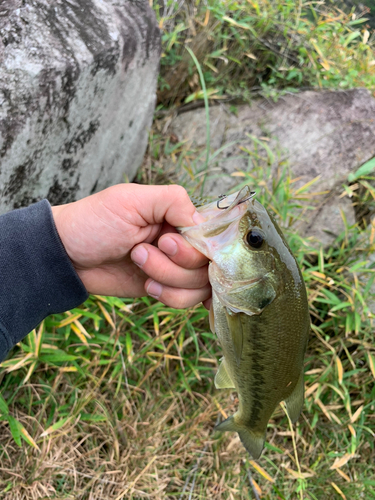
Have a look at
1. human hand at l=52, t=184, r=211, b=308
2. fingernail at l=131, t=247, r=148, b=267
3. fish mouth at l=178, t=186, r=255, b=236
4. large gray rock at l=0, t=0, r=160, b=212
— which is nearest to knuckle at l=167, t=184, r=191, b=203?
human hand at l=52, t=184, r=211, b=308

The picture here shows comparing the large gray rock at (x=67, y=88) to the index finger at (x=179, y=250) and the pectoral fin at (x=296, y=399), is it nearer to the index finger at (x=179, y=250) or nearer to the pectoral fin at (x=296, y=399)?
the index finger at (x=179, y=250)

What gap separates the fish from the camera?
152 cm

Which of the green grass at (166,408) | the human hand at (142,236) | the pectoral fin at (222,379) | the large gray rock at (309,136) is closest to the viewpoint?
the human hand at (142,236)

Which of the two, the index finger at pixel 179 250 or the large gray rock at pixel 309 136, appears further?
the large gray rock at pixel 309 136

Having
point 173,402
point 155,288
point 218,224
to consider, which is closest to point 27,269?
point 155,288

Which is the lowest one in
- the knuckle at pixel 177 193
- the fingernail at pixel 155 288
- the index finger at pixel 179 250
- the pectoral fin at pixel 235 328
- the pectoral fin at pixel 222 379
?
the pectoral fin at pixel 222 379

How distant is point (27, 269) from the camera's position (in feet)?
5.21

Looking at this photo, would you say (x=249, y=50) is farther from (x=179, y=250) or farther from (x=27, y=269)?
(x=27, y=269)

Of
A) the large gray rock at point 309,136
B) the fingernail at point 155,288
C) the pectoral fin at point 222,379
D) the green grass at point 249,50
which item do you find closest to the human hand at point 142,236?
the fingernail at point 155,288

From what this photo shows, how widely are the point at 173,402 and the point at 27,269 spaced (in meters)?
1.55

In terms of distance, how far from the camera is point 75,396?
7.59 ft

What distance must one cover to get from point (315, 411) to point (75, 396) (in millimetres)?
1843

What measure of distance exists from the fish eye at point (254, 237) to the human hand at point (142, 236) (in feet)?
0.82

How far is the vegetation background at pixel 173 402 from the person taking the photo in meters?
2.23
